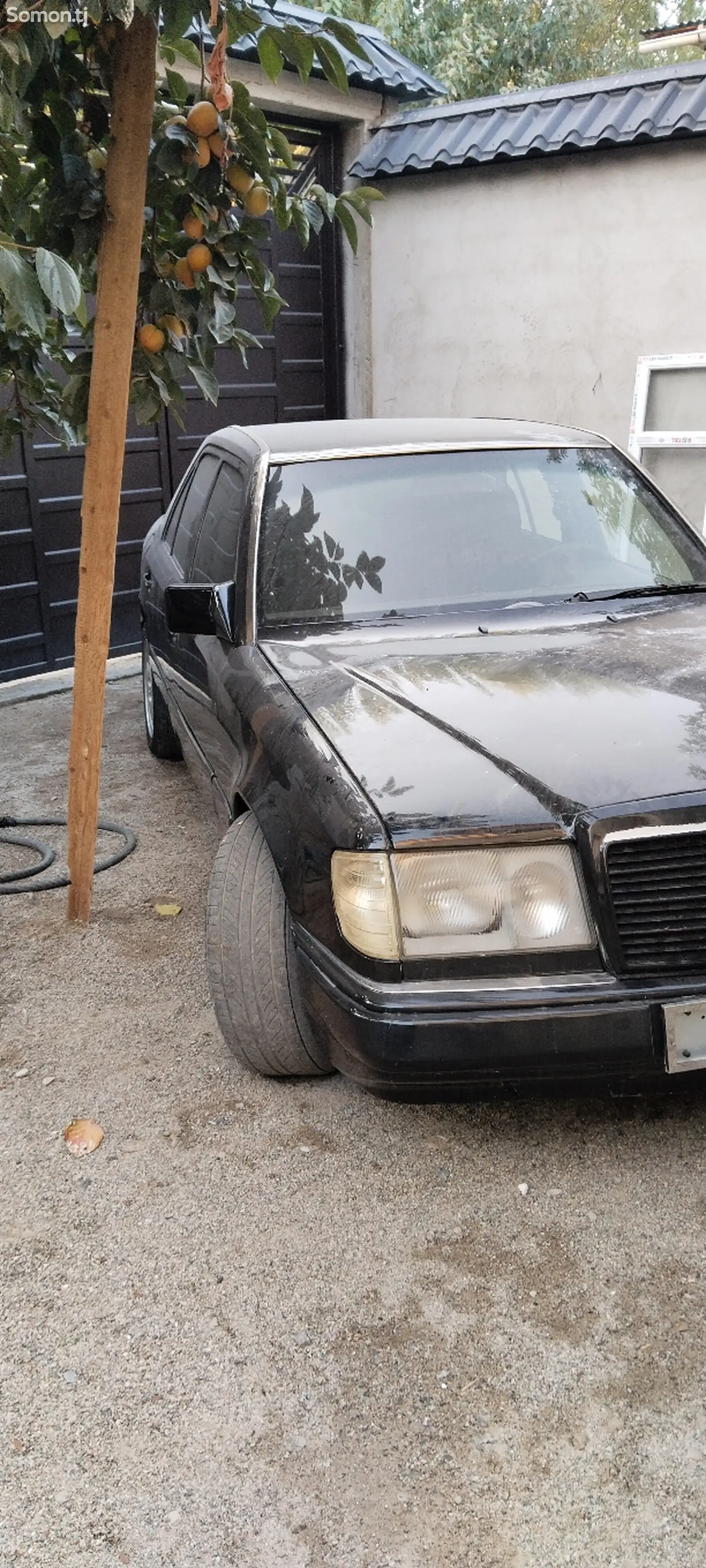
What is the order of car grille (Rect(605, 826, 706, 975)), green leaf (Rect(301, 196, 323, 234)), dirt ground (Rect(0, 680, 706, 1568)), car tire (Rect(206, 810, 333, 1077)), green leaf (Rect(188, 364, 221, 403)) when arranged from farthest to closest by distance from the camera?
green leaf (Rect(301, 196, 323, 234))
green leaf (Rect(188, 364, 221, 403))
car tire (Rect(206, 810, 333, 1077))
car grille (Rect(605, 826, 706, 975))
dirt ground (Rect(0, 680, 706, 1568))

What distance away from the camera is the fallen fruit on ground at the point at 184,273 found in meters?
3.43

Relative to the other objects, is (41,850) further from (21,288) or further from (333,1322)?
(333,1322)

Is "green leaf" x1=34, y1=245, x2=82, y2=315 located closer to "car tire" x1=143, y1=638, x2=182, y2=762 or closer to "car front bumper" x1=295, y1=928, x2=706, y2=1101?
"car front bumper" x1=295, y1=928, x2=706, y2=1101

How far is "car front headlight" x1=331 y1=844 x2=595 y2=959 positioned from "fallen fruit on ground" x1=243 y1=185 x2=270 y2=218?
79.9 inches

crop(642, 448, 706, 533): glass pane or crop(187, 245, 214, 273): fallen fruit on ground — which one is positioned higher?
crop(187, 245, 214, 273): fallen fruit on ground

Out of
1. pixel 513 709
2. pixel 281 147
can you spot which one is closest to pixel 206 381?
pixel 281 147

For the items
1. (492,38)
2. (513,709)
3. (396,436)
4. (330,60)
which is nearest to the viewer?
(513,709)

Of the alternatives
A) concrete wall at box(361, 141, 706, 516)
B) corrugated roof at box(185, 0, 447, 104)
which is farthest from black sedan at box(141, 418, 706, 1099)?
corrugated roof at box(185, 0, 447, 104)

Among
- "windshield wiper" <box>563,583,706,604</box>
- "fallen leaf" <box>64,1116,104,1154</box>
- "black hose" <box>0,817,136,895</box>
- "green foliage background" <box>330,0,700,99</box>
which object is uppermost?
"green foliage background" <box>330,0,700,99</box>

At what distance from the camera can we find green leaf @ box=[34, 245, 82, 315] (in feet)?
8.03

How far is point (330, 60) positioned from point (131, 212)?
2.29 feet

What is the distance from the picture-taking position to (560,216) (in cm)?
726

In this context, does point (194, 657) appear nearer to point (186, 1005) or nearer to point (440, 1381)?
point (186, 1005)

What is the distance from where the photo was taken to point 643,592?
336 centimetres
